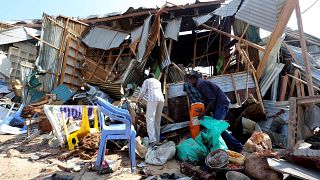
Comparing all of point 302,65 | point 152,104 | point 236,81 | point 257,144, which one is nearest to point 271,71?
point 302,65

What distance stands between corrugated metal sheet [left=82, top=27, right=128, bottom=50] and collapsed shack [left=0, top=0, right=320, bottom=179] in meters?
0.05

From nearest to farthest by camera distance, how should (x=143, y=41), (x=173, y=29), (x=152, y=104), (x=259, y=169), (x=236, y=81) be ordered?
1. (x=259, y=169)
2. (x=152, y=104)
3. (x=236, y=81)
4. (x=143, y=41)
5. (x=173, y=29)

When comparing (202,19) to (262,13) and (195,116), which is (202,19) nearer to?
(262,13)

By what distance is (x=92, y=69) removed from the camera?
1223cm

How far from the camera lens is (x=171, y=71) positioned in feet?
34.0

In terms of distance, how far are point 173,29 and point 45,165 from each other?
743 cm

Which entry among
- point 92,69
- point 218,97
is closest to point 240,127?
point 218,97

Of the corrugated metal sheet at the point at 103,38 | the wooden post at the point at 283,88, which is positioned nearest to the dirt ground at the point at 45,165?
the wooden post at the point at 283,88

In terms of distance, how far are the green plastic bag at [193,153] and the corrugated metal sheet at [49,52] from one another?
8.14m

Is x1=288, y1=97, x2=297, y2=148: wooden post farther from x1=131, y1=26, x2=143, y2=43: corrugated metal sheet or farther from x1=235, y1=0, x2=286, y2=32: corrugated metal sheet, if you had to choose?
x1=131, y1=26, x2=143, y2=43: corrugated metal sheet

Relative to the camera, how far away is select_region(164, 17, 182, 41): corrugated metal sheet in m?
10.6

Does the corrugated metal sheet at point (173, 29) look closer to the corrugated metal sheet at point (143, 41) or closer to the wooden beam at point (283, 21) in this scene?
the corrugated metal sheet at point (143, 41)

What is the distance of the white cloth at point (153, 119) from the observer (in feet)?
18.8

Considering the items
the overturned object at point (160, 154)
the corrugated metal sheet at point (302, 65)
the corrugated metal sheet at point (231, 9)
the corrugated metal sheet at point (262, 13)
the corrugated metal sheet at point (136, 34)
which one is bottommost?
the overturned object at point (160, 154)
